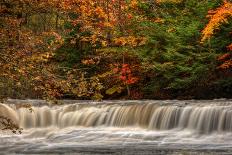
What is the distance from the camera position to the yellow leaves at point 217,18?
20.4 metres

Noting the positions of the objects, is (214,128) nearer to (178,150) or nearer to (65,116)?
(178,150)

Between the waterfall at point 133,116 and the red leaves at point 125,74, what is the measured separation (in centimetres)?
434

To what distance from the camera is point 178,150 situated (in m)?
13.3

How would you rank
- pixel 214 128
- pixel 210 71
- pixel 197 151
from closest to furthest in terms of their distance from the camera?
pixel 197 151 → pixel 214 128 → pixel 210 71

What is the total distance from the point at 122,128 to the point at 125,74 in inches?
274

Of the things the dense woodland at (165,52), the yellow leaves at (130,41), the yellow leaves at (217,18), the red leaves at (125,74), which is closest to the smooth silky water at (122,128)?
the dense woodland at (165,52)

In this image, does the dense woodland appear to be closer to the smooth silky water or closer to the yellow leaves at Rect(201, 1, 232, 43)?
the yellow leaves at Rect(201, 1, 232, 43)

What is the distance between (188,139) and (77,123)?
19.1 ft

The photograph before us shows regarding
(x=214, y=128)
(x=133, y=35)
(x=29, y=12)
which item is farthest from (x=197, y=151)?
(x=133, y=35)

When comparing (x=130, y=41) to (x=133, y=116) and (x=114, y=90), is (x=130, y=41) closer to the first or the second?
(x=114, y=90)

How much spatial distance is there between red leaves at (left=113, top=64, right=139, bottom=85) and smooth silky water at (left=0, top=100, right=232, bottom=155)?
389cm

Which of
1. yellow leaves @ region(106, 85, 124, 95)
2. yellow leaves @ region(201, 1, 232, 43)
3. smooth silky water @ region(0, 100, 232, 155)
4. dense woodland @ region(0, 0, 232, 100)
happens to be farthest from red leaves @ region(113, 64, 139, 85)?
yellow leaves @ region(201, 1, 232, 43)

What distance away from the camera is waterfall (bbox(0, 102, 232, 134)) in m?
17.2

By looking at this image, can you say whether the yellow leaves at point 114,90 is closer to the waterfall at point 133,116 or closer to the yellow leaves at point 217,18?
the waterfall at point 133,116
